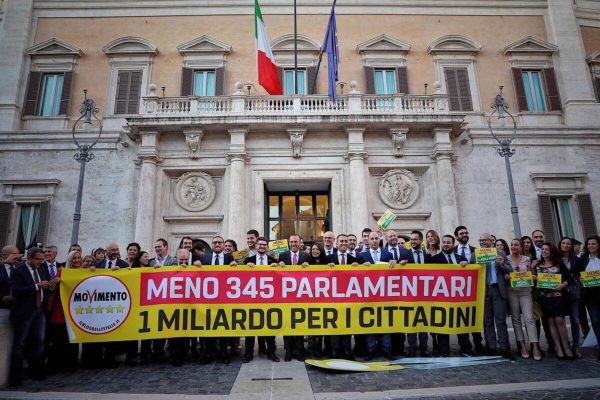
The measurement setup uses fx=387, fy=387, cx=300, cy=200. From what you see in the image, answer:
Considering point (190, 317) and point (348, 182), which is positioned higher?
point (348, 182)

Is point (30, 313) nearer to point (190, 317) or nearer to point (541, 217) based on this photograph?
point (190, 317)

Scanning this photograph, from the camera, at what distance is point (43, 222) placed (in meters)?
13.9

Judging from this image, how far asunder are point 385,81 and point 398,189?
16.4ft

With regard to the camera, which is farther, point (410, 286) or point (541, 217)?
point (541, 217)

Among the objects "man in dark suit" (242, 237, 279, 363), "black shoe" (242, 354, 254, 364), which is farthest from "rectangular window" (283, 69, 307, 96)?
"black shoe" (242, 354, 254, 364)

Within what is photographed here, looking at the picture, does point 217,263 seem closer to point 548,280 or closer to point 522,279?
point 522,279

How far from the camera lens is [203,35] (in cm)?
1630

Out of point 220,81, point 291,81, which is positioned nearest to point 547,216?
point 291,81

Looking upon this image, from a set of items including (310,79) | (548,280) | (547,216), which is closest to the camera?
(548,280)

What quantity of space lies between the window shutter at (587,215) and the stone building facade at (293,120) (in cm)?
5

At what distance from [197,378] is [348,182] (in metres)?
9.57

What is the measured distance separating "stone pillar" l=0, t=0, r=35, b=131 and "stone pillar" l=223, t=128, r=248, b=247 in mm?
8843

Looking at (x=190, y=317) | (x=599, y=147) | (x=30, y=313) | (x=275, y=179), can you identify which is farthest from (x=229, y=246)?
(x=599, y=147)

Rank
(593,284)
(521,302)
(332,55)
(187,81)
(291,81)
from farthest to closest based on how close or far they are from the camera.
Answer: (291,81) → (187,81) → (332,55) → (521,302) → (593,284)
